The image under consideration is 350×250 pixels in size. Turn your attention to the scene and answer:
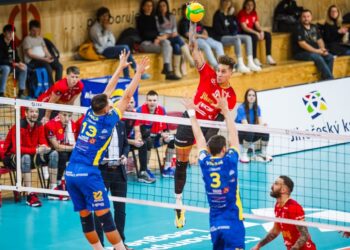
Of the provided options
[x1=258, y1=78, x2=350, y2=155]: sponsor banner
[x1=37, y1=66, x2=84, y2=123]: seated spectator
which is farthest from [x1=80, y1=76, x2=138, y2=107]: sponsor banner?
[x1=258, y1=78, x2=350, y2=155]: sponsor banner

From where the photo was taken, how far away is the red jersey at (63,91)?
20.5 metres

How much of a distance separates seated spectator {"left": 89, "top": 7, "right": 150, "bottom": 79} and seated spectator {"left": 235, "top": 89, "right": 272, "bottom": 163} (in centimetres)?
355

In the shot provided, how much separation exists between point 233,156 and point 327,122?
35.0 feet

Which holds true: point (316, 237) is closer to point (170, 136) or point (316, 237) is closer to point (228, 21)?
point (170, 136)

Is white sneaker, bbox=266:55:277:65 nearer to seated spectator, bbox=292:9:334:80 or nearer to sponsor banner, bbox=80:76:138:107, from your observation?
seated spectator, bbox=292:9:334:80

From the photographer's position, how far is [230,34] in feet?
90.0

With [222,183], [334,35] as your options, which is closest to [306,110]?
[334,35]

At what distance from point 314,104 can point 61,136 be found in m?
6.54

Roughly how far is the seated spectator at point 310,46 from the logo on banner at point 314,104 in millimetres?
4504

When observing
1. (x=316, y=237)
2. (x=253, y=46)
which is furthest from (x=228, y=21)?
(x=316, y=237)

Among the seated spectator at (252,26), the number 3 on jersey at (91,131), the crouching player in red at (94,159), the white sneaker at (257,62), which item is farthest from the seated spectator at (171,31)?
the number 3 on jersey at (91,131)

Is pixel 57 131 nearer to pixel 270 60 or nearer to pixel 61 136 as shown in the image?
pixel 61 136

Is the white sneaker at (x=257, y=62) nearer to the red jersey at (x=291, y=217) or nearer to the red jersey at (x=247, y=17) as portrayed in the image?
the red jersey at (x=247, y=17)

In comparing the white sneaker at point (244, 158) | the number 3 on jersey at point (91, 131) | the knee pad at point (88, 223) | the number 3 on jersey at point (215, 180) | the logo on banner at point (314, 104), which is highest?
the logo on banner at point (314, 104)
